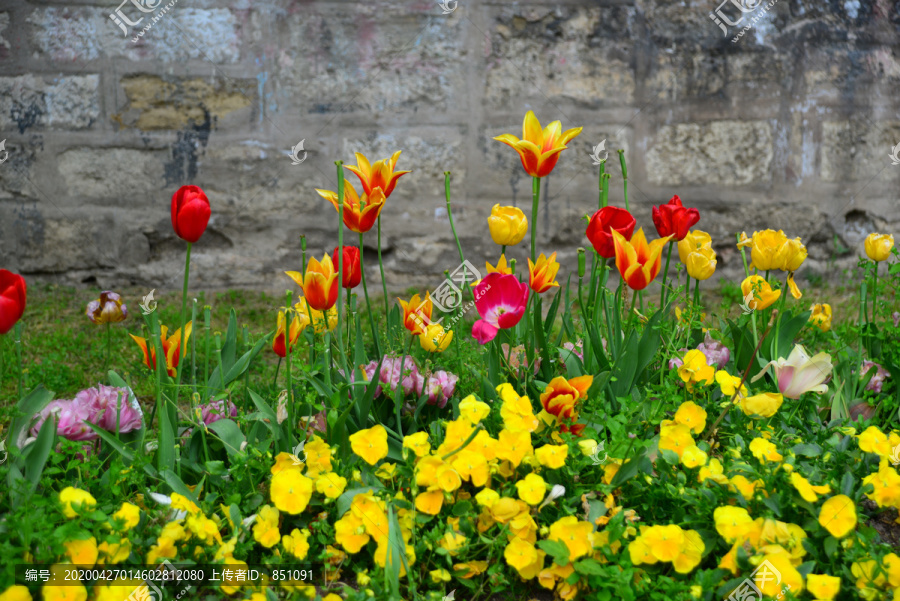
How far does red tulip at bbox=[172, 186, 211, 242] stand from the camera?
1168 millimetres

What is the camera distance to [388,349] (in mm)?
1579

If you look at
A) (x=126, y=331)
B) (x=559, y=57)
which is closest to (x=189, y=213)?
(x=126, y=331)

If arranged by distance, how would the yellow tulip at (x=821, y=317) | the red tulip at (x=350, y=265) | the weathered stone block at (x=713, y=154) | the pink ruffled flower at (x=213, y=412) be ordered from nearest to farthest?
the pink ruffled flower at (x=213, y=412) < the red tulip at (x=350, y=265) < the yellow tulip at (x=821, y=317) < the weathered stone block at (x=713, y=154)

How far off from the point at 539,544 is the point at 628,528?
0.15 meters

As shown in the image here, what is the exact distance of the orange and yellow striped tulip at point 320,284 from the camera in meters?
1.32

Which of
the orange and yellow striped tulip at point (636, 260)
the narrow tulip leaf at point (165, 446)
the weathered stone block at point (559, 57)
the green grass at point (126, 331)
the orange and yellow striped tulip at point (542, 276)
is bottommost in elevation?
the green grass at point (126, 331)

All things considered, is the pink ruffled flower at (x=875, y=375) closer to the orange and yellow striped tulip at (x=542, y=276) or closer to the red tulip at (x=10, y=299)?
the orange and yellow striped tulip at (x=542, y=276)

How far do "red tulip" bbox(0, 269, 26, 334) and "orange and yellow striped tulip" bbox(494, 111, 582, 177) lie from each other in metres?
0.91

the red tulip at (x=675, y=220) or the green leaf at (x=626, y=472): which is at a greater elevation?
the red tulip at (x=675, y=220)

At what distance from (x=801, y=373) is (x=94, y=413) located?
4.26ft

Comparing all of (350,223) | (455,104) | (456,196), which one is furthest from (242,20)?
(350,223)

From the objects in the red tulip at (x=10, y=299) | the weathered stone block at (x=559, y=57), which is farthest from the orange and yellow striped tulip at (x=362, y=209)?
the weathered stone block at (x=559, y=57)

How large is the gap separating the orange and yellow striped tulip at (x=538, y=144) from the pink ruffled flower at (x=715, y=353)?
579 mm

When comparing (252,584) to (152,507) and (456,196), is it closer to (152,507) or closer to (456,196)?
(152,507)
